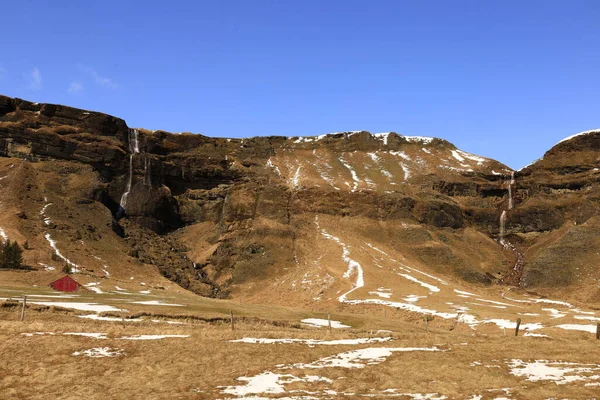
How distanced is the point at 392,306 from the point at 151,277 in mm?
43384

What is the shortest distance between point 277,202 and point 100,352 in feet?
292

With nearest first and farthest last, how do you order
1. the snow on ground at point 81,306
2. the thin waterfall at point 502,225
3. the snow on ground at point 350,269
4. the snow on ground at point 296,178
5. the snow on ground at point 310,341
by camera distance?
the snow on ground at point 310,341
the snow on ground at point 81,306
the snow on ground at point 350,269
the thin waterfall at point 502,225
the snow on ground at point 296,178

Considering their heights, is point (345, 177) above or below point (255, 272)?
above

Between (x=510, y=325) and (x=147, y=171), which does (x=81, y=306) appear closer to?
(x=510, y=325)

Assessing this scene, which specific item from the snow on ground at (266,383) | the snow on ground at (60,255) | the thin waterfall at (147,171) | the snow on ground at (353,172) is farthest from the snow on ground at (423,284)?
the thin waterfall at (147,171)

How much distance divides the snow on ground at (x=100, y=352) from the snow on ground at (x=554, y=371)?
62.7 feet

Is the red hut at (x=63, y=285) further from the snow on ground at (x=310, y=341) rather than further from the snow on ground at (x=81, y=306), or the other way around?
the snow on ground at (x=310, y=341)

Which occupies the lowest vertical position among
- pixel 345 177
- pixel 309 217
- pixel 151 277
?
pixel 151 277

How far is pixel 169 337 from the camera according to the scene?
2789 centimetres

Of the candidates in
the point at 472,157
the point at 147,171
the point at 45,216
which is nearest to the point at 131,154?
the point at 147,171

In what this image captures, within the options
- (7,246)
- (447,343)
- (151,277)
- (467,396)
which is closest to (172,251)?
(151,277)

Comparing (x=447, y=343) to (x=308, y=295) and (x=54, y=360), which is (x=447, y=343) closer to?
(x=54, y=360)

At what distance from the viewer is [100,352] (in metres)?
23.7

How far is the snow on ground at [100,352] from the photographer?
2322 centimetres
